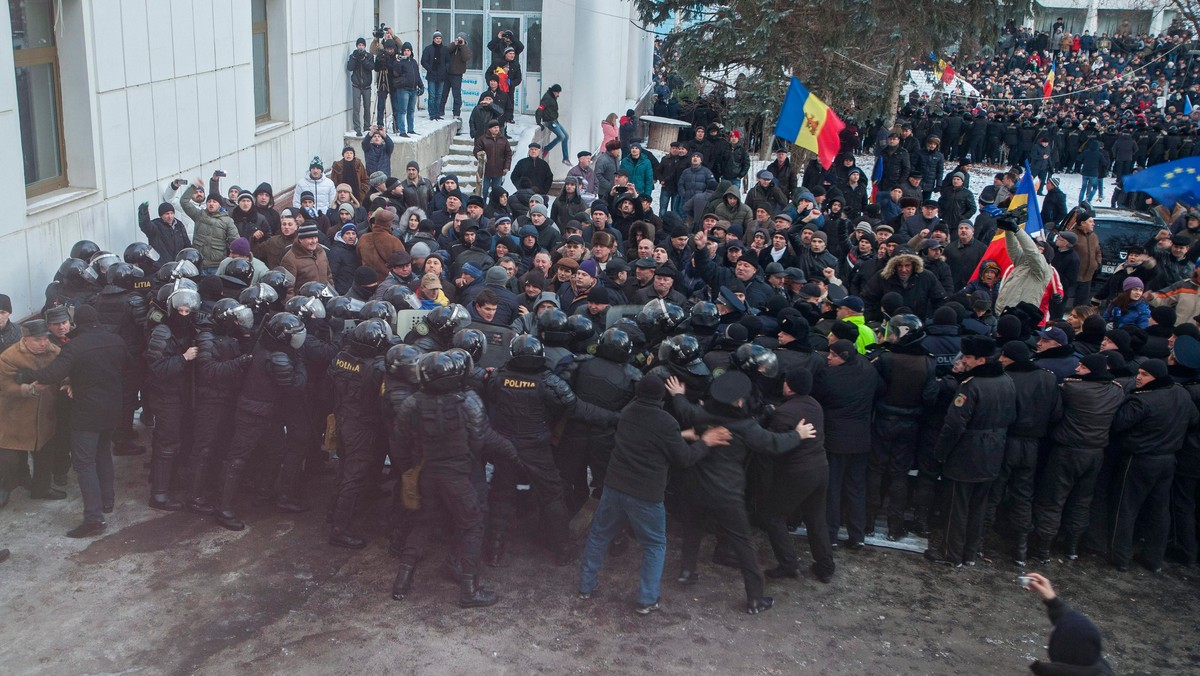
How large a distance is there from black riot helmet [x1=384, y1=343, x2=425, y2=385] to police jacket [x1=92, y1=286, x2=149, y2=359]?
237cm

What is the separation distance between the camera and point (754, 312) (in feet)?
29.1

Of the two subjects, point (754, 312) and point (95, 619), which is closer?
point (95, 619)

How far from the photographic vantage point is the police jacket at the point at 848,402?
24.7 feet

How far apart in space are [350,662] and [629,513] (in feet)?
6.12

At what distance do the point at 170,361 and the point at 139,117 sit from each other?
17.9ft

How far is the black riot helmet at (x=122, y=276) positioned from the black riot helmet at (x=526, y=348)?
3177 mm

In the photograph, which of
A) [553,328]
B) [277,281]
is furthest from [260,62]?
[553,328]

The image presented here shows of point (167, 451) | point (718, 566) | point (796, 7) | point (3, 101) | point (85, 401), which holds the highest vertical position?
point (796, 7)

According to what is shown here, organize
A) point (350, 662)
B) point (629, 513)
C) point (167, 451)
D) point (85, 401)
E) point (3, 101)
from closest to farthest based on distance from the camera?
1. point (350, 662)
2. point (629, 513)
3. point (85, 401)
4. point (167, 451)
5. point (3, 101)

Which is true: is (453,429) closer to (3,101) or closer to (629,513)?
(629,513)

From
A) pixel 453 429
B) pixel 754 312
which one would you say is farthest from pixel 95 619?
pixel 754 312

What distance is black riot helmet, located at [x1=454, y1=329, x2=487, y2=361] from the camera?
7105 mm

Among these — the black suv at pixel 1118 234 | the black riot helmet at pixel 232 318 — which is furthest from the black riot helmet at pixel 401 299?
the black suv at pixel 1118 234

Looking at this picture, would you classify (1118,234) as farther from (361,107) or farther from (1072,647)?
(361,107)
